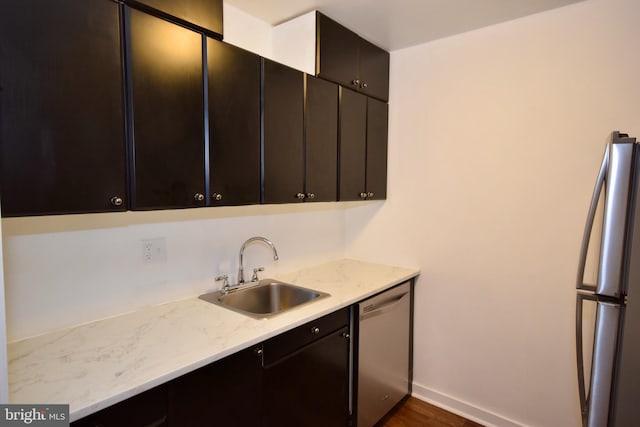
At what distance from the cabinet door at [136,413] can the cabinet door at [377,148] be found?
1.69m

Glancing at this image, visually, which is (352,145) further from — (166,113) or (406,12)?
(166,113)

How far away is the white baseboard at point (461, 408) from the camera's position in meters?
2.17

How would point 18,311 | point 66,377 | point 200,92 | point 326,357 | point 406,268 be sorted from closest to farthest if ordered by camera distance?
point 66,377
point 18,311
point 200,92
point 326,357
point 406,268

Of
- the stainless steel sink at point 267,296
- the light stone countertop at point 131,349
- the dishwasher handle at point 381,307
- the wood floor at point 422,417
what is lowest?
the wood floor at point 422,417

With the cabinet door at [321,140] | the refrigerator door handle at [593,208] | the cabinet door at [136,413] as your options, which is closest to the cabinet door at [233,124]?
the cabinet door at [321,140]

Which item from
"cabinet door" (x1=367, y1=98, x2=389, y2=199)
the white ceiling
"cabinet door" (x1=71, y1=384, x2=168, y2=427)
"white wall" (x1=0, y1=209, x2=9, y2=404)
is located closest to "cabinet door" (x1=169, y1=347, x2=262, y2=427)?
"cabinet door" (x1=71, y1=384, x2=168, y2=427)

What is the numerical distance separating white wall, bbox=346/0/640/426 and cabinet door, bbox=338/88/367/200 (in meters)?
0.34

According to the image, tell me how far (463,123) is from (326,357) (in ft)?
5.36

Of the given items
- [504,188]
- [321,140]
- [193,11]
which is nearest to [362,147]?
[321,140]

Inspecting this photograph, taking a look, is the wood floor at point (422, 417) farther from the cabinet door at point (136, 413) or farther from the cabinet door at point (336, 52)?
the cabinet door at point (336, 52)

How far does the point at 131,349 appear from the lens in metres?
1.27

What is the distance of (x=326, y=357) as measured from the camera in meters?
1.77

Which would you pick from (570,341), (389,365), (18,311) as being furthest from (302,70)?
(570,341)

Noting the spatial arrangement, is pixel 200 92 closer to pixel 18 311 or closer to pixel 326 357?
pixel 18 311
